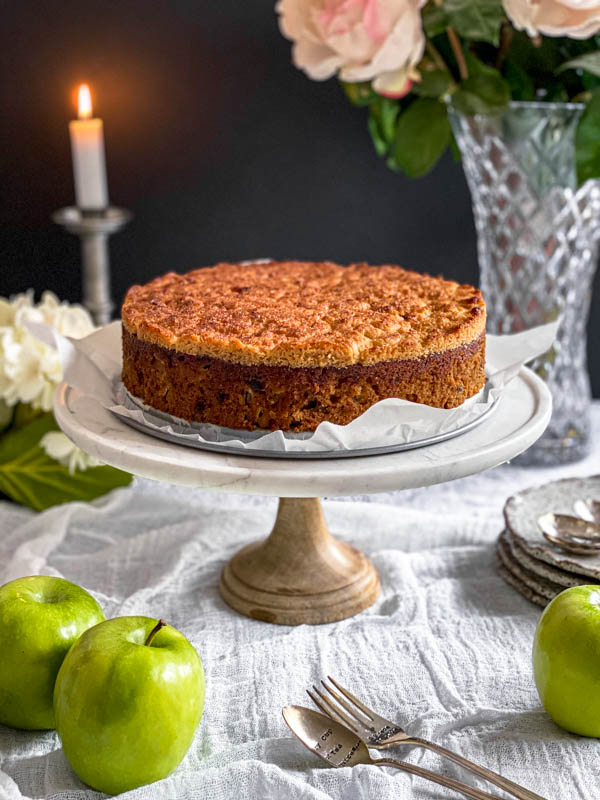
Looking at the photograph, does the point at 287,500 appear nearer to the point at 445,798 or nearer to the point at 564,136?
the point at 445,798

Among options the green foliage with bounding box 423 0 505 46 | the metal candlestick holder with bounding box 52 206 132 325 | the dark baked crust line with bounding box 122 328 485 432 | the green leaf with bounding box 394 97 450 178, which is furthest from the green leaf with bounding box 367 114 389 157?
the dark baked crust line with bounding box 122 328 485 432

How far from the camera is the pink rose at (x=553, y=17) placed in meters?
1.42

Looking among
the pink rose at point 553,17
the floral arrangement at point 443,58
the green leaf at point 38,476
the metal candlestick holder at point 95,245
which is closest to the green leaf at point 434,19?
the floral arrangement at point 443,58

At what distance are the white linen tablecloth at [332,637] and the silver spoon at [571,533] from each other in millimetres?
104

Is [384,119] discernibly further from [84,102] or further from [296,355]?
[296,355]

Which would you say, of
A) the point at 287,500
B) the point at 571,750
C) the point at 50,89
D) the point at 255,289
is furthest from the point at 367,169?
the point at 571,750

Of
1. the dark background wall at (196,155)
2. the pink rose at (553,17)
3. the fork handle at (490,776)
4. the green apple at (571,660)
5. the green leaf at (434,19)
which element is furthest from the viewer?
the dark background wall at (196,155)

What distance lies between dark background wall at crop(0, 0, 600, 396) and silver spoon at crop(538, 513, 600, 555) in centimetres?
96

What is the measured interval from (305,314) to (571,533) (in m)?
0.50

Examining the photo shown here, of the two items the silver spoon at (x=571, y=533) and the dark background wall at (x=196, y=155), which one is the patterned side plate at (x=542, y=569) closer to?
the silver spoon at (x=571, y=533)

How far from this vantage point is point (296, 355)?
1118mm

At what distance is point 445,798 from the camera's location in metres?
0.98

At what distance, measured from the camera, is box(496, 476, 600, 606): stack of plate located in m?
1.31

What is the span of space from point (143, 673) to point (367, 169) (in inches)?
58.2
